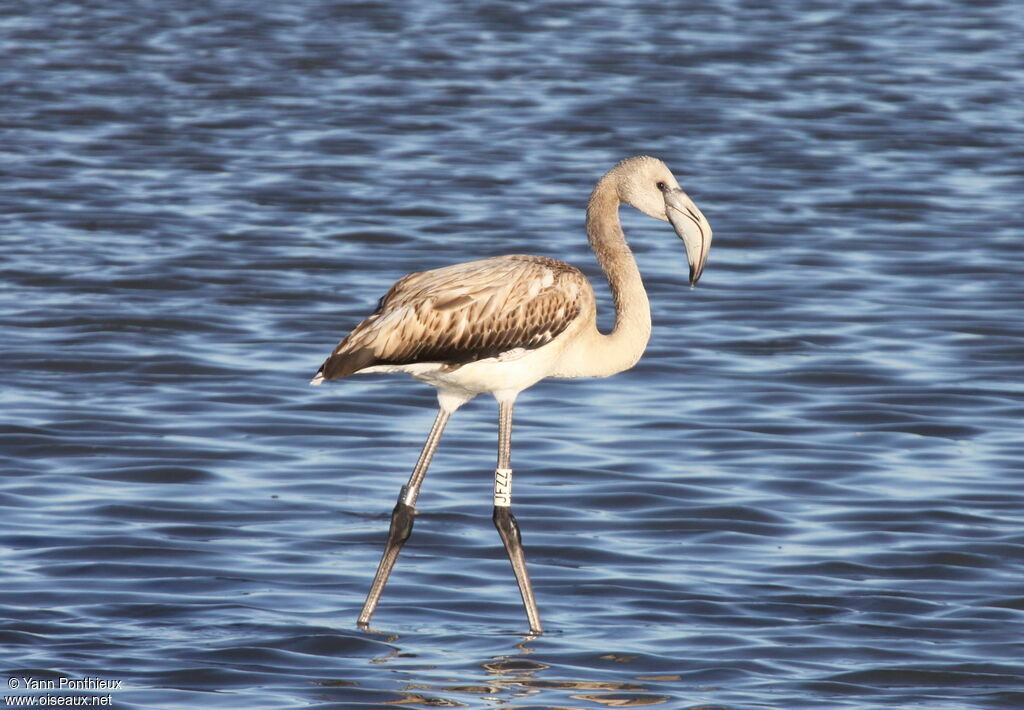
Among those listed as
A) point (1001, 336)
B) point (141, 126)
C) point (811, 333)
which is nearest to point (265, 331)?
point (811, 333)

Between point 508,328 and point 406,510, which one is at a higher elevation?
point 508,328

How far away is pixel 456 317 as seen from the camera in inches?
297

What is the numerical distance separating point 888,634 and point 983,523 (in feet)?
5.65

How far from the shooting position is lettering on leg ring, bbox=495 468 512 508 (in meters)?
7.97

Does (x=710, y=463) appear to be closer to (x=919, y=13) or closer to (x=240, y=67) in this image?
(x=240, y=67)

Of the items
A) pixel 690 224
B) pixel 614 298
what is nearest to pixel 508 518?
pixel 614 298

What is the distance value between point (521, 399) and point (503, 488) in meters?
3.46

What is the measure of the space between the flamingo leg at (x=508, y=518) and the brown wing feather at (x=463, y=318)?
385 millimetres

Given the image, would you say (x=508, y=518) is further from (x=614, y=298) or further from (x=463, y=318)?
(x=614, y=298)

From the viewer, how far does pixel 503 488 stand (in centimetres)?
800

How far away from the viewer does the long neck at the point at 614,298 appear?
313 inches

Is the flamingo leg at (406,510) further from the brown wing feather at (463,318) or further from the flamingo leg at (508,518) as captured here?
the brown wing feather at (463,318)

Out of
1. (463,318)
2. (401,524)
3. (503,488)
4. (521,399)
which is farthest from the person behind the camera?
(521,399)

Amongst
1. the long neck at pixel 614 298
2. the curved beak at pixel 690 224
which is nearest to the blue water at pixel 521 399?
the long neck at pixel 614 298
